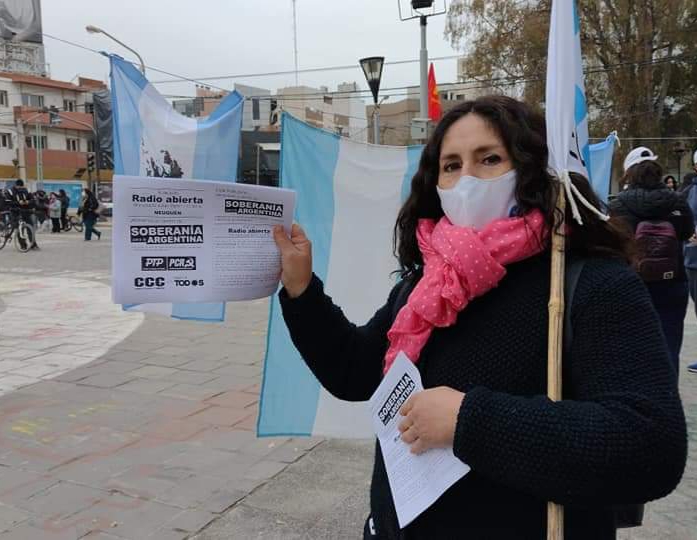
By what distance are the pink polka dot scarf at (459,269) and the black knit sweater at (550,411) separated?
36 mm

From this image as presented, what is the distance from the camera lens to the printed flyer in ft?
5.38

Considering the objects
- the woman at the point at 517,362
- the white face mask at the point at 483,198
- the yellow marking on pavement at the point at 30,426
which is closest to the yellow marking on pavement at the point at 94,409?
the yellow marking on pavement at the point at 30,426

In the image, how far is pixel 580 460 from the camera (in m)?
1.07

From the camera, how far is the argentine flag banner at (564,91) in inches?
53.0

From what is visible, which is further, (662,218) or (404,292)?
(662,218)

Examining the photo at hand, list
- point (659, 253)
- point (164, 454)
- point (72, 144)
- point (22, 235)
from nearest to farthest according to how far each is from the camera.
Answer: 1. point (164, 454)
2. point (659, 253)
3. point (22, 235)
4. point (72, 144)

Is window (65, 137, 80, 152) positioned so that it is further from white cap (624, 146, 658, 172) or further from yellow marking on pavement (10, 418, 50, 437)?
white cap (624, 146, 658, 172)

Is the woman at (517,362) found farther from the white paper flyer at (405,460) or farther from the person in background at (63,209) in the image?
the person in background at (63,209)

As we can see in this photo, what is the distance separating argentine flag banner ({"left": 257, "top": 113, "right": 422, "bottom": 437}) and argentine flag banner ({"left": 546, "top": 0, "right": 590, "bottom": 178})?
204cm

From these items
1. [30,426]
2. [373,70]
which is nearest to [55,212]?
[373,70]

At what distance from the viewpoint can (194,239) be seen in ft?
5.60

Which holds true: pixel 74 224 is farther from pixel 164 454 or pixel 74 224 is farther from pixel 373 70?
pixel 164 454

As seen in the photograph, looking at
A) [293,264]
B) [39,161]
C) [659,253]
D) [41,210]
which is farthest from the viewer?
[39,161]

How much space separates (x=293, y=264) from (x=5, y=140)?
196ft
